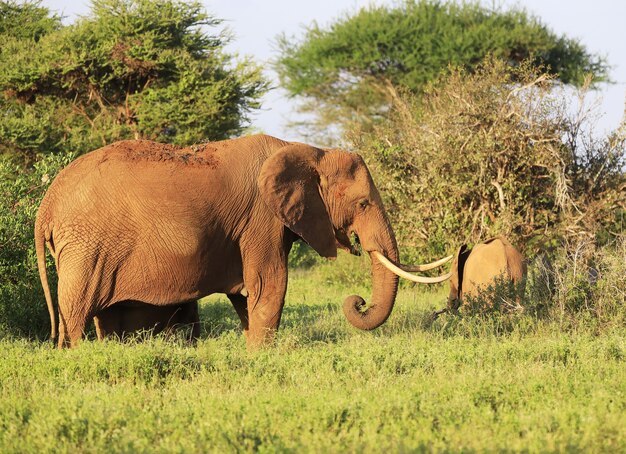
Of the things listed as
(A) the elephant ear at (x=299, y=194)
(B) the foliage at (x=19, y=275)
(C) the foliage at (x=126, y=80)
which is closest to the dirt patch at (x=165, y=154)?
(A) the elephant ear at (x=299, y=194)

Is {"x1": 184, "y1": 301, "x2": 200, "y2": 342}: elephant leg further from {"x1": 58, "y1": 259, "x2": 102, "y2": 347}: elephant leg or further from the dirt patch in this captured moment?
the dirt patch

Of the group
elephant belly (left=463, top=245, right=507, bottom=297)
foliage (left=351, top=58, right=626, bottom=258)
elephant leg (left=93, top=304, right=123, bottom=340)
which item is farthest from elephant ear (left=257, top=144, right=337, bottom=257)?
foliage (left=351, top=58, right=626, bottom=258)

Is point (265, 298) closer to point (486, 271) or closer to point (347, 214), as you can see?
point (347, 214)

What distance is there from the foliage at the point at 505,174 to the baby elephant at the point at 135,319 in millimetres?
6343

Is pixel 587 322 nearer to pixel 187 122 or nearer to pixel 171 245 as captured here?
pixel 171 245

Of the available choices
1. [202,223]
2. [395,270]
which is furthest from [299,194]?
[395,270]

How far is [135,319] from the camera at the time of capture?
9.05m

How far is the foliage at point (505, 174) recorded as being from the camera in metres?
14.3

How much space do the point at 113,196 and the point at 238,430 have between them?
10.3ft

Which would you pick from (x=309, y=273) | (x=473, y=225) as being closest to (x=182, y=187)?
(x=473, y=225)

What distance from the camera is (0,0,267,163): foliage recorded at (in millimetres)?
22250

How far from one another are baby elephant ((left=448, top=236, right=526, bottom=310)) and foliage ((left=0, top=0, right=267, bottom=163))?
11.4 m

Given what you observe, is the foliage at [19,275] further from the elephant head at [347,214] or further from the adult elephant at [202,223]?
the elephant head at [347,214]

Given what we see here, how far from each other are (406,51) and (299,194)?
22.0 m
